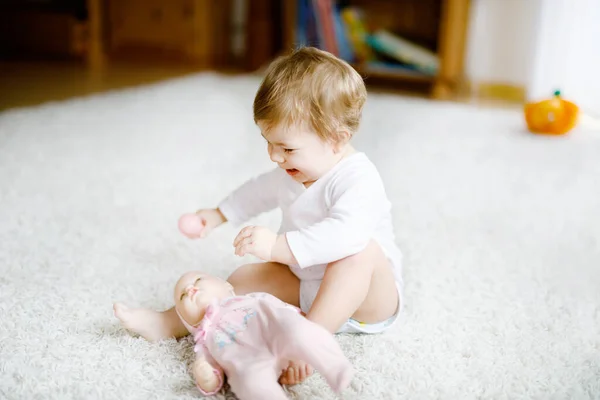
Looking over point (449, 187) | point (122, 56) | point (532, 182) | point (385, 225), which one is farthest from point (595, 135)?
point (122, 56)

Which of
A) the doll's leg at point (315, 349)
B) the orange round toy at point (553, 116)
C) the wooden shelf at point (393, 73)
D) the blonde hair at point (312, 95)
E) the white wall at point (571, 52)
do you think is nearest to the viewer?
the doll's leg at point (315, 349)

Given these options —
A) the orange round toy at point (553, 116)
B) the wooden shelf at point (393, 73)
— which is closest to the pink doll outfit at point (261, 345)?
the orange round toy at point (553, 116)

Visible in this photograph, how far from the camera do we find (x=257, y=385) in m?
0.59

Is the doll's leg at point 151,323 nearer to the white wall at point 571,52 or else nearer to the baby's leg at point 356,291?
the baby's leg at point 356,291

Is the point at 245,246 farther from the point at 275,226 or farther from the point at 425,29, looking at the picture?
the point at 425,29

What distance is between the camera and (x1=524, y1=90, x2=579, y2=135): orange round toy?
1.85m

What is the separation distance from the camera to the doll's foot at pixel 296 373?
62cm

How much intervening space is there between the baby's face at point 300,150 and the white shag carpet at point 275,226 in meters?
0.22

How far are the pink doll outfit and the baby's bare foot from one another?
50 millimetres

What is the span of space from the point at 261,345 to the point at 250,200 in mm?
256

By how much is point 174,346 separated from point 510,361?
40 centimetres

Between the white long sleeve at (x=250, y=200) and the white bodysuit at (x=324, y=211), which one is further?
the white long sleeve at (x=250, y=200)

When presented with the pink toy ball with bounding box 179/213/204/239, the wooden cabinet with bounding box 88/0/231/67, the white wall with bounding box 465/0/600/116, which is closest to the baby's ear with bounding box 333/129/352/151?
the pink toy ball with bounding box 179/213/204/239

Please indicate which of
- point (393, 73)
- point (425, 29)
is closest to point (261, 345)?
point (393, 73)
